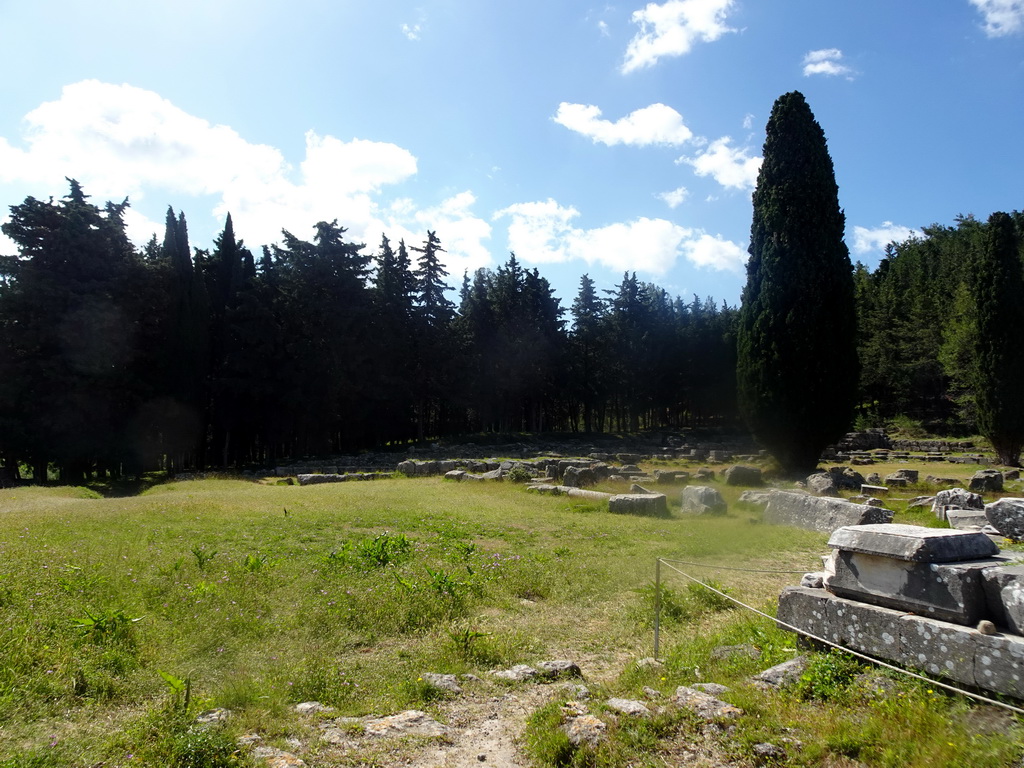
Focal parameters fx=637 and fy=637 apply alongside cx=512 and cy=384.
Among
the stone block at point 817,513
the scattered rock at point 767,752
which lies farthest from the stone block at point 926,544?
the stone block at point 817,513

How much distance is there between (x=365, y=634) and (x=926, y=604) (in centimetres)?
518

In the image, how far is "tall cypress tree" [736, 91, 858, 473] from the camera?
2342 cm

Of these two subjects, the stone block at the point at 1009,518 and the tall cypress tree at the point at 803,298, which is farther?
the tall cypress tree at the point at 803,298

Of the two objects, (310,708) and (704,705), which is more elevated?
(704,705)

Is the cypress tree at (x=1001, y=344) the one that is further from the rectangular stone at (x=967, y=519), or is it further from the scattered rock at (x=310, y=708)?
the scattered rock at (x=310, y=708)

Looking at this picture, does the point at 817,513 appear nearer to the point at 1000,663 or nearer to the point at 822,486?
the point at 822,486

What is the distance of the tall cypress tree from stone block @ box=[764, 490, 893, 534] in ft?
32.7

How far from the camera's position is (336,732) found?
456 cm

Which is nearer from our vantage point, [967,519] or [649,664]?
[649,664]

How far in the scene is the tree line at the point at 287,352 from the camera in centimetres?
3045

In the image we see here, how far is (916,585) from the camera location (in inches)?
183

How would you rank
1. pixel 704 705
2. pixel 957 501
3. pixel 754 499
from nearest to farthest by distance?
pixel 704 705 → pixel 957 501 → pixel 754 499

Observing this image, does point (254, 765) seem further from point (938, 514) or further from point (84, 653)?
point (938, 514)

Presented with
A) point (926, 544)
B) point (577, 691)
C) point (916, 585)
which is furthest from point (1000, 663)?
point (577, 691)
